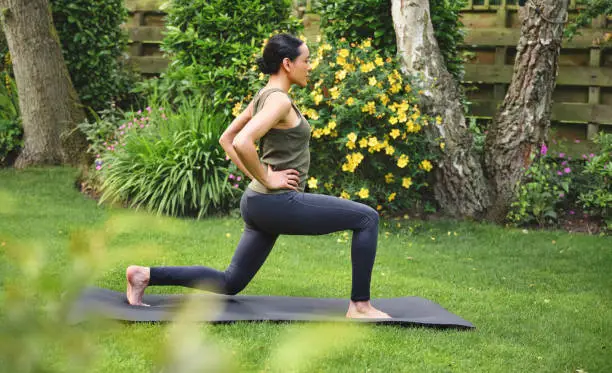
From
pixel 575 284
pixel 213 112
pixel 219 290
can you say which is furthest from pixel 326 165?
pixel 219 290

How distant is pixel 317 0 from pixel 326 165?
6.24ft

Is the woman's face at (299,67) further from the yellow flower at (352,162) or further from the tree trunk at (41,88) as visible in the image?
the tree trunk at (41,88)

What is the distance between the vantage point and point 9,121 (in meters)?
9.70

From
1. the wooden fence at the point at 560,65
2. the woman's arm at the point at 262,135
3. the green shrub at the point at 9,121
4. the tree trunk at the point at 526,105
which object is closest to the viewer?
the woman's arm at the point at 262,135

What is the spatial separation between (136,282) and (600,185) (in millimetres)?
4664

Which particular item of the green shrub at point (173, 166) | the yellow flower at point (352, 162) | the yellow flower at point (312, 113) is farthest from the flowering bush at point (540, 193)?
the green shrub at point (173, 166)

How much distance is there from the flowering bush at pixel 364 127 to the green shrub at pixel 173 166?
0.55m

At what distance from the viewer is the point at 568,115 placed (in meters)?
8.46

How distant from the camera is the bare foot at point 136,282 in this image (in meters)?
4.39

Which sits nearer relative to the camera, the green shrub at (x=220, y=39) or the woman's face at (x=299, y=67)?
the woman's face at (x=299, y=67)

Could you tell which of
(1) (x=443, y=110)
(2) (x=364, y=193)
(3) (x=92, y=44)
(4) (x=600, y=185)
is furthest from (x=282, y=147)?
(3) (x=92, y=44)

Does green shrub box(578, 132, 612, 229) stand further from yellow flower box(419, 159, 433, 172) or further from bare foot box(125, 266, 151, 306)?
bare foot box(125, 266, 151, 306)

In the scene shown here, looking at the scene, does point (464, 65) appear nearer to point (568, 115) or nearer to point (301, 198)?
point (568, 115)

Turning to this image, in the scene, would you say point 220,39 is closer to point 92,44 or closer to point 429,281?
point 92,44
